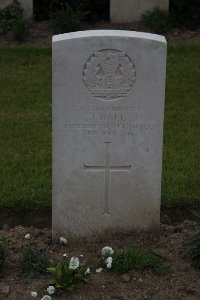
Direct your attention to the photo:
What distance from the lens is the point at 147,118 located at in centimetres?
525

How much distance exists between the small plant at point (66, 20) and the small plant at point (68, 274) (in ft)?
22.4

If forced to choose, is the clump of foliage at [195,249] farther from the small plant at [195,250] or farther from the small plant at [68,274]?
the small plant at [68,274]

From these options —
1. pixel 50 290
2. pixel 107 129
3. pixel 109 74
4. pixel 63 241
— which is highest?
pixel 109 74

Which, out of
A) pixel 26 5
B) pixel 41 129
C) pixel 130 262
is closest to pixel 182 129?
pixel 41 129

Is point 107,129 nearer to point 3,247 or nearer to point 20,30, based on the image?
point 3,247

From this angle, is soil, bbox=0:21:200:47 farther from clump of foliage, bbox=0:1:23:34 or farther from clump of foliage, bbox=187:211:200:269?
clump of foliage, bbox=187:211:200:269

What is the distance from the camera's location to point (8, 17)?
11477mm

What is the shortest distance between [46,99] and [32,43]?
8.27ft

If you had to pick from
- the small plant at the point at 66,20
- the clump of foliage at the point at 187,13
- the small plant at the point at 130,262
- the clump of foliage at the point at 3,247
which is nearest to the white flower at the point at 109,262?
the small plant at the point at 130,262

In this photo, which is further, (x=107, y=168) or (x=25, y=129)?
(x=25, y=129)

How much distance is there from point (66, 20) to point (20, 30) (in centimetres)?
66

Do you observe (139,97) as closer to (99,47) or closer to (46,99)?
(99,47)

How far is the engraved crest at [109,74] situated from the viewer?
5.15m

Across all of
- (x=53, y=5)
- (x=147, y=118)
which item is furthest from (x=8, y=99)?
(x=147, y=118)
